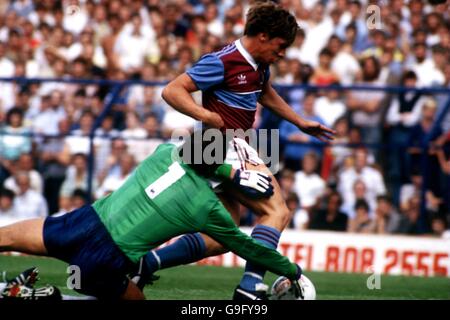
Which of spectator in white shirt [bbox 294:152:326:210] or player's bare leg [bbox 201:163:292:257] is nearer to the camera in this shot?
player's bare leg [bbox 201:163:292:257]

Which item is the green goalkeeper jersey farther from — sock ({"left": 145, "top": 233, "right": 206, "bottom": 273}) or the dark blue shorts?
sock ({"left": 145, "top": 233, "right": 206, "bottom": 273})

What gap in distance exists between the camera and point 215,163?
295 inches

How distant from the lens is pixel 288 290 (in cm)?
789

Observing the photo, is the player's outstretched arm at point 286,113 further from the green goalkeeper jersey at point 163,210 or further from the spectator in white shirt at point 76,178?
the spectator in white shirt at point 76,178

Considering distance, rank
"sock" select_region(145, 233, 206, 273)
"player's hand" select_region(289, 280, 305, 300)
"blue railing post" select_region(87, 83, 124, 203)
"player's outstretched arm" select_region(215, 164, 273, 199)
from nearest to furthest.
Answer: "player's outstretched arm" select_region(215, 164, 273, 199) → "player's hand" select_region(289, 280, 305, 300) → "sock" select_region(145, 233, 206, 273) → "blue railing post" select_region(87, 83, 124, 203)

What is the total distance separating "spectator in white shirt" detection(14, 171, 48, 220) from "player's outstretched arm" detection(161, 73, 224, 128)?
6427mm

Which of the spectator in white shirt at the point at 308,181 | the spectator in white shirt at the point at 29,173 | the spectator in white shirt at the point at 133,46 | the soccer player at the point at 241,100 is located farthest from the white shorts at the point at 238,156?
the spectator in white shirt at the point at 133,46

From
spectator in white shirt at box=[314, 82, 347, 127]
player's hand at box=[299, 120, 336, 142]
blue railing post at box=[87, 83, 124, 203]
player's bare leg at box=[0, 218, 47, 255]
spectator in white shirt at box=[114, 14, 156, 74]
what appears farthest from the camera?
spectator in white shirt at box=[114, 14, 156, 74]

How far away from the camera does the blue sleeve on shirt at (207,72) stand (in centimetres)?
786

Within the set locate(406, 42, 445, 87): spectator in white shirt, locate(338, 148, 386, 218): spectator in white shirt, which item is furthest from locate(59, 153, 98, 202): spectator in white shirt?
locate(406, 42, 445, 87): spectator in white shirt

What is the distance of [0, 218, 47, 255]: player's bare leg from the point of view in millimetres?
7293

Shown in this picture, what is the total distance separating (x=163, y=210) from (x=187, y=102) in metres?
0.87
